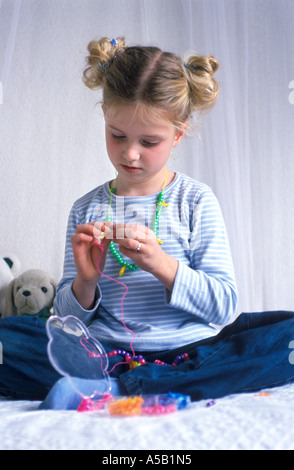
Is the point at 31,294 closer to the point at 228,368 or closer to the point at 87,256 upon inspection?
the point at 87,256

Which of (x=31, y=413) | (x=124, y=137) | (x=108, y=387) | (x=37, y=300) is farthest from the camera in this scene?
(x=37, y=300)

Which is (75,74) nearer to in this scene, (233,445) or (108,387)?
(108,387)

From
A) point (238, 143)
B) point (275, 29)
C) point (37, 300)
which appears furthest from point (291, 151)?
point (37, 300)

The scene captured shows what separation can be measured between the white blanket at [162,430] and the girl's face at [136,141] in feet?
1.73

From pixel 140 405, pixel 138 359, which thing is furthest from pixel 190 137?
pixel 140 405

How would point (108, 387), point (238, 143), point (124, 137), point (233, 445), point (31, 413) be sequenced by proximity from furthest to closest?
point (238, 143)
point (124, 137)
point (108, 387)
point (31, 413)
point (233, 445)

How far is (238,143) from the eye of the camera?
1730mm

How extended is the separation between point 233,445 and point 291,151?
1189 millimetres

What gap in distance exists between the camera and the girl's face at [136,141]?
1.18 metres

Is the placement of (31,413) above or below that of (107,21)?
below

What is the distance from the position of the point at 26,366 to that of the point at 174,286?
1.08 feet

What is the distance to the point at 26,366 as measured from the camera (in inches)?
44.7

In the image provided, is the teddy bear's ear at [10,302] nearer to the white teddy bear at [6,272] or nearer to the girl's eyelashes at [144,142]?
the white teddy bear at [6,272]

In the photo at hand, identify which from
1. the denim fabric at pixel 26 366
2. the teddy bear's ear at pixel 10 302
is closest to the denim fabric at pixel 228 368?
the denim fabric at pixel 26 366
